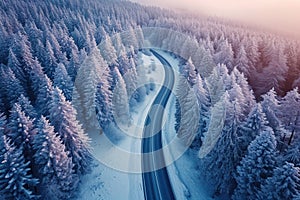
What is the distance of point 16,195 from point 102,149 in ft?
48.7

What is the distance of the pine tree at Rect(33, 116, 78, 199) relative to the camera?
22.5 m

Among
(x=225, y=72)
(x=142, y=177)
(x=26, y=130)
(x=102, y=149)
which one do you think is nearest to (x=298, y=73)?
(x=225, y=72)

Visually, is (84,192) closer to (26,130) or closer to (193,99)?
(26,130)

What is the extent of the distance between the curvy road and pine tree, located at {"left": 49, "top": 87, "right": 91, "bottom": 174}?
899 centimetres

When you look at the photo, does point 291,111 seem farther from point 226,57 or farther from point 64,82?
point 64,82

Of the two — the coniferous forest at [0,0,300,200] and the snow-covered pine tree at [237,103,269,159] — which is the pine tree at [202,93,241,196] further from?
the snow-covered pine tree at [237,103,269,159]

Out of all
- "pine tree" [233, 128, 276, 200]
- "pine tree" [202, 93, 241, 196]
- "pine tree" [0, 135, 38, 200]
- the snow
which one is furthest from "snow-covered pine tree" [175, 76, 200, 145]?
"pine tree" [0, 135, 38, 200]

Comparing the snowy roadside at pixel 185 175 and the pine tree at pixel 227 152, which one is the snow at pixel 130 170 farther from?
the pine tree at pixel 227 152

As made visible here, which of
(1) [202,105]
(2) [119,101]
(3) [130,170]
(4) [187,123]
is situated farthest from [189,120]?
(2) [119,101]

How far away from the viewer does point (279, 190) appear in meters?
17.7

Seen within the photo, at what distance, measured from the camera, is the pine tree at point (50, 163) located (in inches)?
888

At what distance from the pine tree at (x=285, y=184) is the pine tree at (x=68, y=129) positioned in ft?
68.5

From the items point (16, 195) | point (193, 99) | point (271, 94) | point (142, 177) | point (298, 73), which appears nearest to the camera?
point (16, 195)

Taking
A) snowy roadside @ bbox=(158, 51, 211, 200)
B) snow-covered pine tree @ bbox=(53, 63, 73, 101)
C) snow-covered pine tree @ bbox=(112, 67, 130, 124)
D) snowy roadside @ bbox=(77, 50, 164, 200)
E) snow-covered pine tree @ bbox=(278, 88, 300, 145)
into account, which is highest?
snow-covered pine tree @ bbox=(278, 88, 300, 145)
